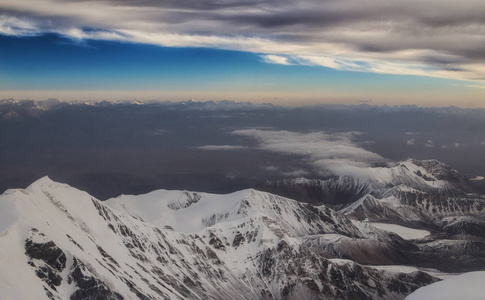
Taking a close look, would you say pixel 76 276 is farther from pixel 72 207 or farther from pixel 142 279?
pixel 72 207

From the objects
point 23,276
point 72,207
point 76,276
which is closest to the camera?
point 23,276

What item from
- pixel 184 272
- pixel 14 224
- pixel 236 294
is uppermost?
pixel 14 224

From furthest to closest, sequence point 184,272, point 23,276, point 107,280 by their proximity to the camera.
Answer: point 184,272 → point 107,280 → point 23,276

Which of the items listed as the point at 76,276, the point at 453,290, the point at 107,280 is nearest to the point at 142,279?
the point at 107,280

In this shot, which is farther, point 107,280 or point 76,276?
point 107,280

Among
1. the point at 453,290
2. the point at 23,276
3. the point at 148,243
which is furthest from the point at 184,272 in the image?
the point at 453,290

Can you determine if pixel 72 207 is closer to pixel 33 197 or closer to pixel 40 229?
pixel 33 197

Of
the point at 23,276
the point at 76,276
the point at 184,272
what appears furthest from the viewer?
the point at 184,272

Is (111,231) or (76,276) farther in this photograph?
(111,231)

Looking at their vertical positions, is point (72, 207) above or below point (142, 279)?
above

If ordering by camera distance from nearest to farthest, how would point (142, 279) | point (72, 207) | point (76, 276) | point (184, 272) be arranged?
1. point (76, 276)
2. point (142, 279)
3. point (72, 207)
4. point (184, 272)
